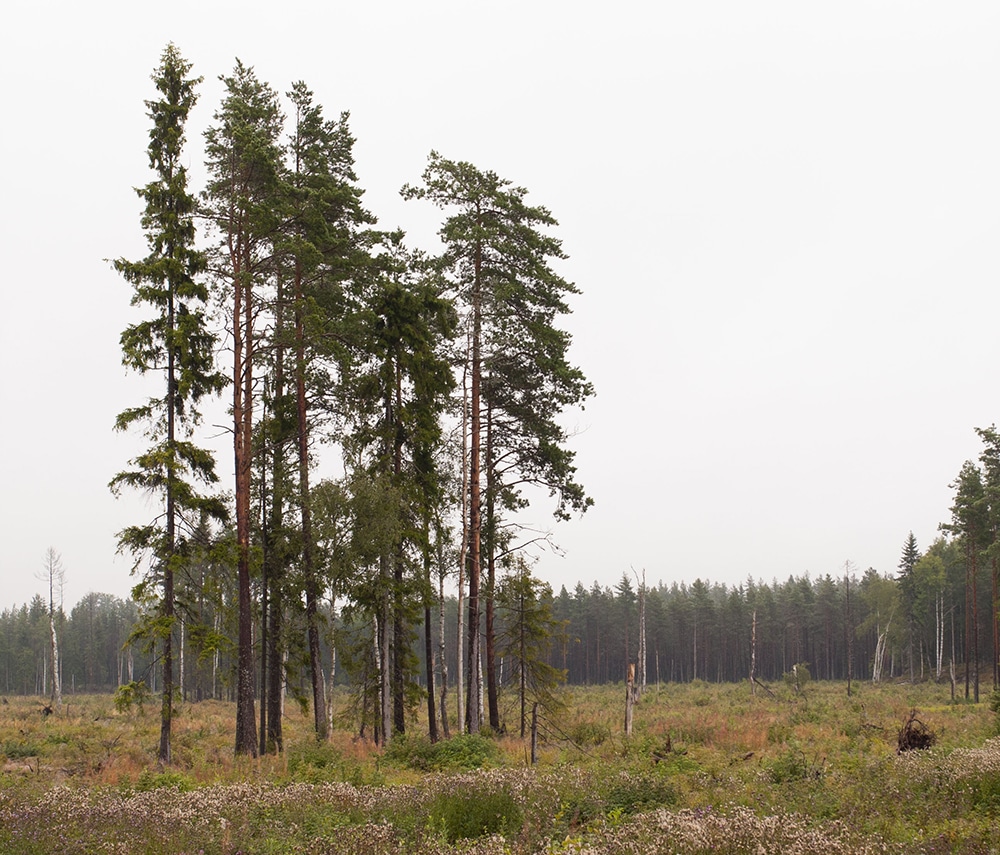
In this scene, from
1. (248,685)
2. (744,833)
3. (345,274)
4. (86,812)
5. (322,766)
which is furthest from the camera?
(345,274)

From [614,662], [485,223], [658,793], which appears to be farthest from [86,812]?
[614,662]

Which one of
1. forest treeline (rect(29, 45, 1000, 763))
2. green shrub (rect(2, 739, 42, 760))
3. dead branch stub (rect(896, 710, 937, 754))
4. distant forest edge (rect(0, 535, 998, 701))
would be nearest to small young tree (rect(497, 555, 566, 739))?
forest treeline (rect(29, 45, 1000, 763))

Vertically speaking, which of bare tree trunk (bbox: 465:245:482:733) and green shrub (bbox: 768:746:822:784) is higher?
bare tree trunk (bbox: 465:245:482:733)

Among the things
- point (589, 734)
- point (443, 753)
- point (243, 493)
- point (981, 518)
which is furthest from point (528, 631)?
point (981, 518)

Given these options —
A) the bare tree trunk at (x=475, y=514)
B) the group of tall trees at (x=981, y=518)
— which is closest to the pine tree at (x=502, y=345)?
the bare tree trunk at (x=475, y=514)

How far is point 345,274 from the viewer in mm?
22016

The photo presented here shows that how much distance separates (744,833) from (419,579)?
16.2m

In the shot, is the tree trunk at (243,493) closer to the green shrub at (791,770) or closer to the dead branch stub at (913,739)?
the green shrub at (791,770)

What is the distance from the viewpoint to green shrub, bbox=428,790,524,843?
8.88 metres

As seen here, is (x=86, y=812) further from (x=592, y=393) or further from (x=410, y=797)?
(x=592, y=393)

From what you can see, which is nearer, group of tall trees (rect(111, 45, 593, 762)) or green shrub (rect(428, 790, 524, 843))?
green shrub (rect(428, 790, 524, 843))

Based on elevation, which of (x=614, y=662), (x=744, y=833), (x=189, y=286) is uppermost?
(x=189, y=286)

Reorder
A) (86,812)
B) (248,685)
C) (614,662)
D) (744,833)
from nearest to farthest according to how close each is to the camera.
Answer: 1. (744,833)
2. (86,812)
3. (248,685)
4. (614,662)

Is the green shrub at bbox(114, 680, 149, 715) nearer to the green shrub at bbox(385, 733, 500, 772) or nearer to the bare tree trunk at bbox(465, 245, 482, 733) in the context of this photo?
the green shrub at bbox(385, 733, 500, 772)
